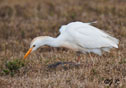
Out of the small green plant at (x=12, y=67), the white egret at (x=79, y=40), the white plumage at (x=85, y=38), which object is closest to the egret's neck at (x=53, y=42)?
the white egret at (x=79, y=40)

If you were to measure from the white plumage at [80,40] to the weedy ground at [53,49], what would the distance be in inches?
11.1

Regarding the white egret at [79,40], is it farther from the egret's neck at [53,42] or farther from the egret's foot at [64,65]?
the egret's foot at [64,65]

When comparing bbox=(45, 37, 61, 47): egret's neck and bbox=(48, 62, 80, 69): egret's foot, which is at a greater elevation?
bbox=(45, 37, 61, 47): egret's neck

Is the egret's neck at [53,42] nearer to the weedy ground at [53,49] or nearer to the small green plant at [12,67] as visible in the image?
the weedy ground at [53,49]

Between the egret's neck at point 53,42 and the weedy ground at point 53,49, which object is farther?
the egret's neck at point 53,42

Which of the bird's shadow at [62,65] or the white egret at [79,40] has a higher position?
the white egret at [79,40]

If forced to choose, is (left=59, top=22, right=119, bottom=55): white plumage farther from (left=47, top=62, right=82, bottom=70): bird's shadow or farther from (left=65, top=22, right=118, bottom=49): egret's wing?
(left=47, top=62, right=82, bottom=70): bird's shadow

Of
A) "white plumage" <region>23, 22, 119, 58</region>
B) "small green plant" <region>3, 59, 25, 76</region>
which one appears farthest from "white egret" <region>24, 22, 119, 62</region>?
"small green plant" <region>3, 59, 25, 76</region>

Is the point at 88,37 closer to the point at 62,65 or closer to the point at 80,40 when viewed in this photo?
the point at 80,40

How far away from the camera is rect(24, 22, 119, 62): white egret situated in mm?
6328

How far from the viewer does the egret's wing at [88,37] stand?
6387mm

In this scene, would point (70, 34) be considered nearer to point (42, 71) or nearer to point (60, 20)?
point (42, 71)

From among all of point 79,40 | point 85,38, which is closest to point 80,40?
point 79,40

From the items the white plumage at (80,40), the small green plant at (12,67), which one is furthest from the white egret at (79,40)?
the small green plant at (12,67)
